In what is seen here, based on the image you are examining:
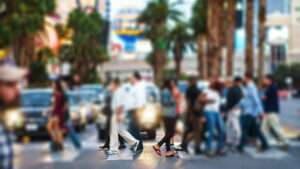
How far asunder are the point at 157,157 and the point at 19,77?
68 cm

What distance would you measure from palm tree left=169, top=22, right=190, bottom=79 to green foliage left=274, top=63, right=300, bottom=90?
107 ft

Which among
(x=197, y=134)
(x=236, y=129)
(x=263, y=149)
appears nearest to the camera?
(x=197, y=134)

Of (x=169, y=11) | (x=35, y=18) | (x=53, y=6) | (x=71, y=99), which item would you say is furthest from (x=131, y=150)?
(x=169, y=11)

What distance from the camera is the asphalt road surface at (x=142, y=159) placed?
2885 millimetres

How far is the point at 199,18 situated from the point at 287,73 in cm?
6607

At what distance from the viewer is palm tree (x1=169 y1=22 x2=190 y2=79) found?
101 metres

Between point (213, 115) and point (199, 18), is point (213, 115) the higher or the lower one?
the lower one

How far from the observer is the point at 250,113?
58.7 ft

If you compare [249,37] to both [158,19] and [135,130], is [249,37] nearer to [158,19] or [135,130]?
[135,130]

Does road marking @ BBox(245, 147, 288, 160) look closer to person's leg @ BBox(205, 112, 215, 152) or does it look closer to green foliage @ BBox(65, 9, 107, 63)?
person's leg @ BBox(205, 112, 215, 152)

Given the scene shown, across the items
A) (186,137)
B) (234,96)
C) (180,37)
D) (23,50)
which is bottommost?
(234,96)

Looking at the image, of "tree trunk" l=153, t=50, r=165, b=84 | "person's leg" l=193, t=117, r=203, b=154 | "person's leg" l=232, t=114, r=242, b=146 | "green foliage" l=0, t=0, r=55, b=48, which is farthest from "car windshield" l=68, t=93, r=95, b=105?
"tree trunk" l=153, t=50, r=165, b=84

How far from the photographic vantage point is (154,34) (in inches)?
4008

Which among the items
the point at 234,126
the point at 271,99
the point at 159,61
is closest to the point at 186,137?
the point at 234,126
